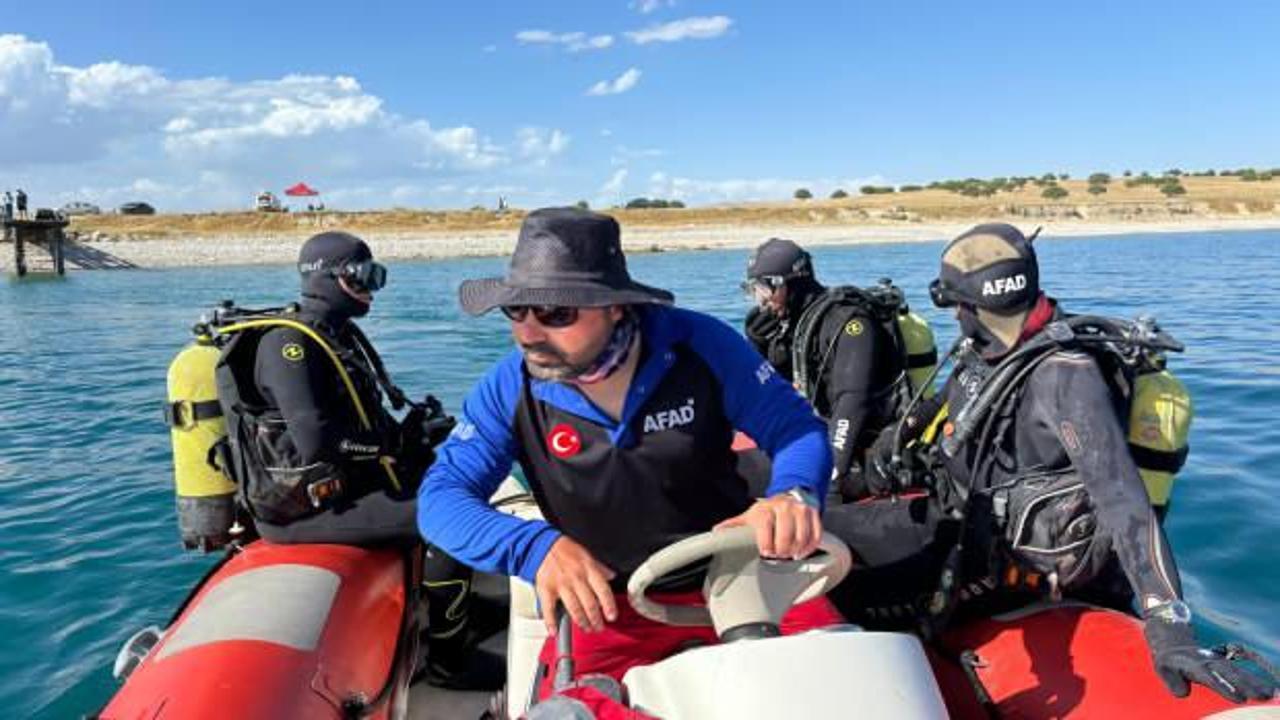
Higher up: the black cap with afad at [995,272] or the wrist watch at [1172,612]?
the black cap with afad at [995,272]

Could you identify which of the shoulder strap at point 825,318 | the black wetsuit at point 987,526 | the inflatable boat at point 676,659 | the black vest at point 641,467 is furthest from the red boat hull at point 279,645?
the shoulder strap at point 825,318

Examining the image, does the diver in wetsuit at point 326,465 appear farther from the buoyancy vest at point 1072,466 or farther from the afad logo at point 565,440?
the buoyancy vest at point 1072,466

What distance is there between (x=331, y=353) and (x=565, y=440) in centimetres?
173

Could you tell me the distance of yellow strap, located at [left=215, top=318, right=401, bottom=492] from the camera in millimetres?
3686

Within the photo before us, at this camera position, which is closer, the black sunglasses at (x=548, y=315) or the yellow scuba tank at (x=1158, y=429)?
the black sunglasses at (x=548, y=315)

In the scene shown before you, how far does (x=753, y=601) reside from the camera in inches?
75.7

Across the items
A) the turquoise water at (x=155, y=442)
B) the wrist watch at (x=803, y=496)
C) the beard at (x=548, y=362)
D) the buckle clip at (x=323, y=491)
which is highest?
the beard at (x=548, y=362)

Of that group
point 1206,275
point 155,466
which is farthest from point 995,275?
point 1206,275

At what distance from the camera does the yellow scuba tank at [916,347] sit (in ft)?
16.9

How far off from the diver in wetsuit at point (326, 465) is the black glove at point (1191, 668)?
2.43m

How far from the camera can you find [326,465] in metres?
3.71

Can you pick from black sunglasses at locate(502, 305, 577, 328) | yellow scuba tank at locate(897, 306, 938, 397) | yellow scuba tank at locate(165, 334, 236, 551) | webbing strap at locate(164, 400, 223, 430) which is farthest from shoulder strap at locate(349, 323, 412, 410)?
yellow scuba tank at locate(897, 306, 938, 397)

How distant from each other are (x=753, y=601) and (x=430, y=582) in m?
2.18

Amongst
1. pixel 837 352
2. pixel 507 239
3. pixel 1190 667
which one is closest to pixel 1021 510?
pixel 1190 667
